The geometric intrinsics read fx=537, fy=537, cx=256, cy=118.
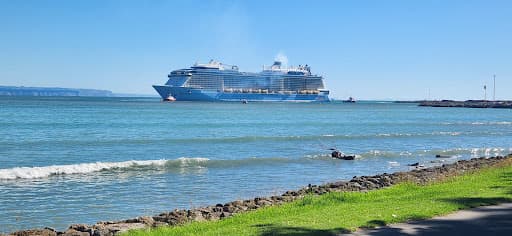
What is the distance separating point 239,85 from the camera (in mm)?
124688

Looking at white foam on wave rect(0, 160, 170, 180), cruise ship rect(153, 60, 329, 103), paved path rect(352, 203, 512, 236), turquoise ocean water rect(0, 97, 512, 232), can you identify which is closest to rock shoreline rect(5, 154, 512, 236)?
turquoise ocean water rect(0, 97, 512, 232)

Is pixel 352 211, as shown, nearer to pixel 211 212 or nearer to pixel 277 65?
pixel 211 212

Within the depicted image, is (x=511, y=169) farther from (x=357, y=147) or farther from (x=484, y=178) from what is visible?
(x=357, y=147)

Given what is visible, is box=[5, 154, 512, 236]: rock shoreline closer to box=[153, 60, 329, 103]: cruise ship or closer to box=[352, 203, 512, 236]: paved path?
box=[352, 203, 512, 236]: paved path

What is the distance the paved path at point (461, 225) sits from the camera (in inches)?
291

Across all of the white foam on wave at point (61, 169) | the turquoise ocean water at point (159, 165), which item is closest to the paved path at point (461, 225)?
the turquoise ocean water at point (159, 165)

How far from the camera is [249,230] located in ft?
25.5


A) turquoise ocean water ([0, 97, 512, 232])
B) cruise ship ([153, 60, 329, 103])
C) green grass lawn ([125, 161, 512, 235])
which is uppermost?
cruise ship ([153, 60, 329, 103])

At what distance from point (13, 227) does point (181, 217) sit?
3.45 m

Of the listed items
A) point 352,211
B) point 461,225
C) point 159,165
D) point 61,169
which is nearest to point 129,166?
point 159,165

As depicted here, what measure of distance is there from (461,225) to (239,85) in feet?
385

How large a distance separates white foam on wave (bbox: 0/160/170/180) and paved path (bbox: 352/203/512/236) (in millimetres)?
13751

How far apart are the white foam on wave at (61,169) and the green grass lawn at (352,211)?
11.0 meters

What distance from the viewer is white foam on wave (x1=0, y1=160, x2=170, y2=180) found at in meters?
17.9
